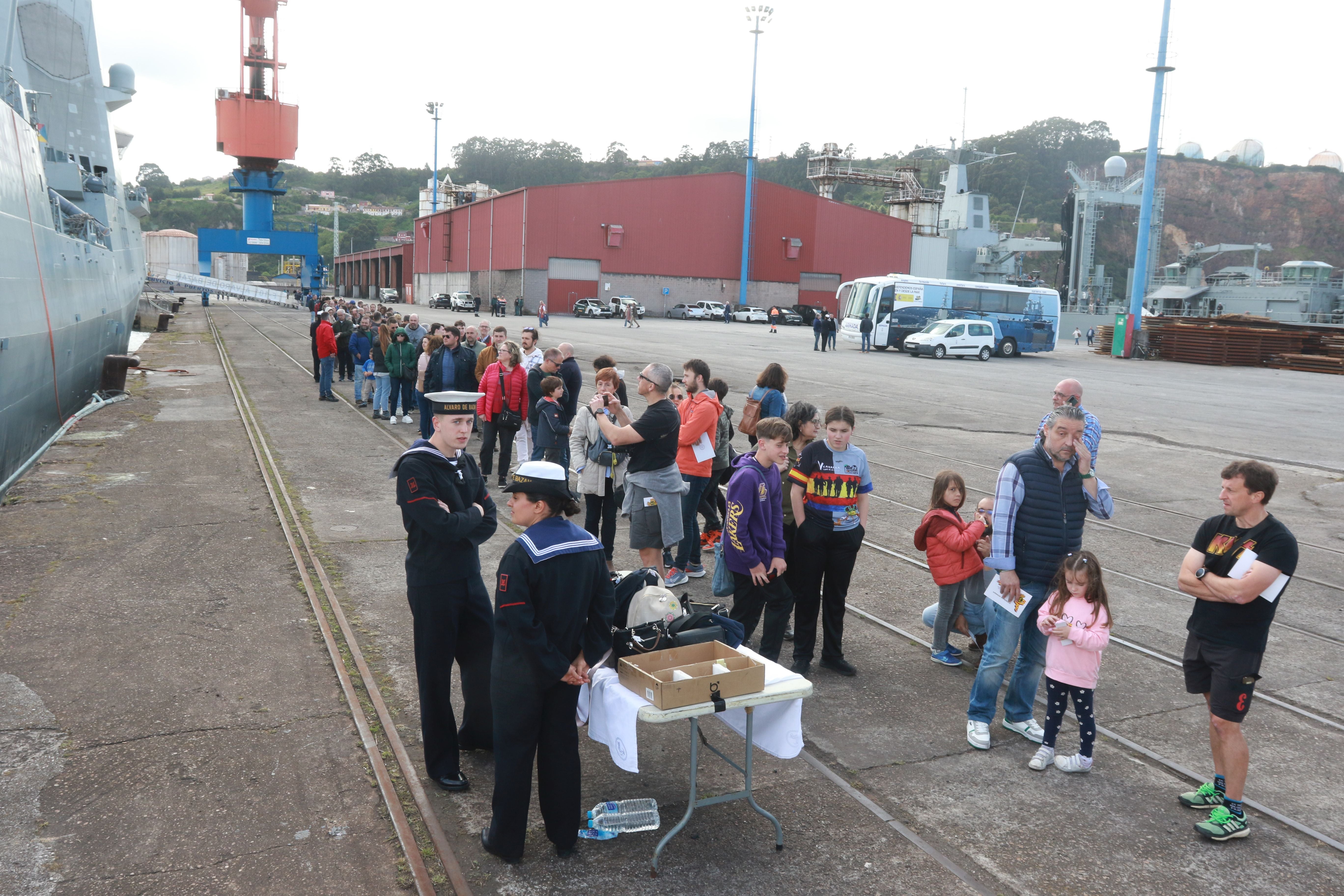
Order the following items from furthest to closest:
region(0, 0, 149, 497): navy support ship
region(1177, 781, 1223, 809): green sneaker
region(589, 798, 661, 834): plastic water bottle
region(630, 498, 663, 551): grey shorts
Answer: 1. region(0, 0, 149, 497): navy support ship
2. region(630, 498, 663, 551): grey shorts
3. region(1177, 781, 1223, 809): green sneaker
4. region(589, 798, 661, 834): plastic water bottle

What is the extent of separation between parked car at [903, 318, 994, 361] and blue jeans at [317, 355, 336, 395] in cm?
2594

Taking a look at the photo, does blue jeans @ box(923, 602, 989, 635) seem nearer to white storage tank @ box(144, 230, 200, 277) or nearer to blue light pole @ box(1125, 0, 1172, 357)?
blue light pole @ box(1125, 0, 1172, 357)

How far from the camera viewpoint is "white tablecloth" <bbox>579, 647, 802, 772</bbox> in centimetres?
411

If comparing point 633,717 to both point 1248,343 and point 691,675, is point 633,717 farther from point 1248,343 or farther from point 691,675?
point 1248,343

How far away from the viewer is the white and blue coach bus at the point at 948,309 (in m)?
40.6

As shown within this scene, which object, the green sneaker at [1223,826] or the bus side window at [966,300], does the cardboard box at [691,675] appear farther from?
the bus side window at [966,300]

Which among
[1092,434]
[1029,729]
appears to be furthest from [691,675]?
[1092,434]

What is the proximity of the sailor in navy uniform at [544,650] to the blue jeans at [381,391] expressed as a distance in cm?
1424

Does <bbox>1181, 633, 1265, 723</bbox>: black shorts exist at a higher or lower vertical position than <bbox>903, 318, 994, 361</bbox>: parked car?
lower

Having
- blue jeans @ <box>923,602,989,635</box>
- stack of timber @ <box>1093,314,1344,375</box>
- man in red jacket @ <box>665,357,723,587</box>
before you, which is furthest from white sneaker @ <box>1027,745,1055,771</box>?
stack of timber @ <box>1093,314,1344,375</box>

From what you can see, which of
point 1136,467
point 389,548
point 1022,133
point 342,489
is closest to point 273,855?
point 389,548

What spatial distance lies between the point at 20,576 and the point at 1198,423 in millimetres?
21062

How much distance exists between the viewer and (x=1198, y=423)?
64.4 ft

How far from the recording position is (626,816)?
4422 mm
